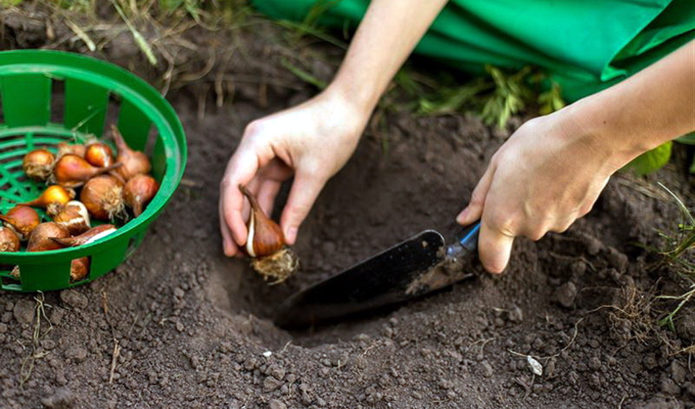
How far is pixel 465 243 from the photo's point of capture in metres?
1.49

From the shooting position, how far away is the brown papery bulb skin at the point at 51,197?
157 centimetres

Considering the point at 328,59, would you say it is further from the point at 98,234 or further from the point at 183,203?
the point at 98,234

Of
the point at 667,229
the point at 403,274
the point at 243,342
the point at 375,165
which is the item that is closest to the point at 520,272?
the point at 403,274

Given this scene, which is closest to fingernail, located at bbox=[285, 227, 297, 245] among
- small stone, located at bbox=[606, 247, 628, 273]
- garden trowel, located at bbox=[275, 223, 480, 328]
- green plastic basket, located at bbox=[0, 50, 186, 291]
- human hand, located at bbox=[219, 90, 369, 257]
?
human hand, located at bbox=[219, 90, 369, 257]

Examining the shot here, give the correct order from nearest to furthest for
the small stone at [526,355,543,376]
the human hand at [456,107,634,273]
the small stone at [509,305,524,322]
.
A: 1. the human hand at [456,107,634,273]
2. the small stone at [526,355,543,376]
3. the small stone at [509,305,524,322]

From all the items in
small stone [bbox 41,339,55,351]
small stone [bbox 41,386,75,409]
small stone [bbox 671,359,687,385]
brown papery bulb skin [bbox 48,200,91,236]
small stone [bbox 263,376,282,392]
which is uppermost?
small stone [bbox 671,359,687,385]

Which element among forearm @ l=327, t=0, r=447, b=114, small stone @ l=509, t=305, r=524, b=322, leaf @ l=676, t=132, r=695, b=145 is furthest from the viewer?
leaf @ l=676, t=132, r=695, b=145

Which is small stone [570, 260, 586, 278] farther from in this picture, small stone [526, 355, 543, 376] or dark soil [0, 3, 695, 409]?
small stone [526, 355, 543, 376]

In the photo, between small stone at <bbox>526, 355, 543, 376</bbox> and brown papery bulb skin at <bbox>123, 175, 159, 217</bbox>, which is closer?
small stone at <bbox>526, 355, 543, 376</bbox>

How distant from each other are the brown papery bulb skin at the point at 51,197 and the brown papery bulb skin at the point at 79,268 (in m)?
0.18

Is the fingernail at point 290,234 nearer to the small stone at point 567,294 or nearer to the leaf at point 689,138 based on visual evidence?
the small stone at point 567,294

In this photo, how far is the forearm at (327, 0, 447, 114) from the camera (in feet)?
5.45

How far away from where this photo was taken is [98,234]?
1471 mm

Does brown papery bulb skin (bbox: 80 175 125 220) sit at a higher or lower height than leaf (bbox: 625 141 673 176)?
lower
